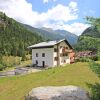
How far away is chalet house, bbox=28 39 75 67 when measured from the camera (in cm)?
7381

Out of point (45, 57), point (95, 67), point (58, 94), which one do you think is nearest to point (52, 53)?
point (45, 57)

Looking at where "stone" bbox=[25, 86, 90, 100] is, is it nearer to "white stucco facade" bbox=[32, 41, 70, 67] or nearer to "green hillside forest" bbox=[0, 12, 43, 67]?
"white stucco facade" bbox=[32, 41, 70, 67]

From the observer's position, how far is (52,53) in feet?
241

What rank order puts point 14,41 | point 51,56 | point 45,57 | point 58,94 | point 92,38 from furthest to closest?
point 14,41
point 45,57
point 51,56
point 58,94
point 92,38

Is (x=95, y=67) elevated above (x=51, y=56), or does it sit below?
below

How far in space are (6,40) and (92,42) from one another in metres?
157

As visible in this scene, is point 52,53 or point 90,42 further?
point 52,53

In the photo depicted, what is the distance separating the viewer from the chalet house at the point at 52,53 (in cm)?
7381

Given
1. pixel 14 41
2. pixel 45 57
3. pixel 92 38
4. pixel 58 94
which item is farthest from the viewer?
pixel 14 41

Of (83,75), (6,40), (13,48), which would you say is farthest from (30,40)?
(83,75)

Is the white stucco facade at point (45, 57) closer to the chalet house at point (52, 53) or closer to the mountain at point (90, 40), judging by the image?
the chalet house at point (52, 53)

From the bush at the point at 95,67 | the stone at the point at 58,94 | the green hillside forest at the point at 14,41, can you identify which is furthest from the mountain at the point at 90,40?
the green hillside forest at the point at 14,41

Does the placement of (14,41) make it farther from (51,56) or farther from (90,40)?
(90,40)

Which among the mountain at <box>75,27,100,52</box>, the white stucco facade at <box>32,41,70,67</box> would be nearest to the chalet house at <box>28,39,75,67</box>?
the white stucco facade at <box>32,41,70,67</box>
